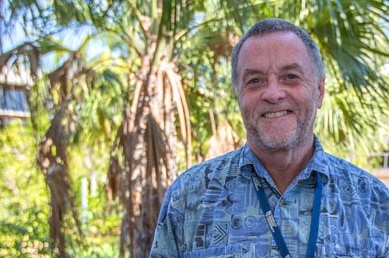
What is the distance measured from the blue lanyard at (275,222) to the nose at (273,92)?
0.61 feet

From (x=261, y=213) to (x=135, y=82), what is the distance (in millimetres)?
2322

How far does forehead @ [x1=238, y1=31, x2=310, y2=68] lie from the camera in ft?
4.68

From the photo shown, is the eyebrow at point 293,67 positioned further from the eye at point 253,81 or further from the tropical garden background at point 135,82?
the tropical garden background at point 135,82

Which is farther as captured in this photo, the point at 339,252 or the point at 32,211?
the point at 32,211

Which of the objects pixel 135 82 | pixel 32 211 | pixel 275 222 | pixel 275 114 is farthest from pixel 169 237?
pixel 32 211

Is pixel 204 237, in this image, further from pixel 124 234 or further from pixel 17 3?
pixel 124 234

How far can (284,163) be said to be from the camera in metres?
1.44

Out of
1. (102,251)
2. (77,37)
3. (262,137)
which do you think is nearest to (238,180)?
(262,137)

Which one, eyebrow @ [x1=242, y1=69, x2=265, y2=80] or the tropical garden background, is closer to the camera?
eyebrow @ [x1=242, y1=69, x2=265, y2=80]

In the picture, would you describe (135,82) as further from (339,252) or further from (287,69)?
(339,252)

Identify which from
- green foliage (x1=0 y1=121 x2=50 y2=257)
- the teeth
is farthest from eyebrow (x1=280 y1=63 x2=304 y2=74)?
green foliage (x1=0 y1=121 x2=50 y2=257)

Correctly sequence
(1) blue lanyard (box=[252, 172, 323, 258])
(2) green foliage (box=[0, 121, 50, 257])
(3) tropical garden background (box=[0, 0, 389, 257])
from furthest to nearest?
(2) green foliage (box=[0, 121, 50, 257])
(3) tropical garden background (box=[0, 0, 389, 257])
(1) blue lanyard (box=[252, 172, 323, 258])

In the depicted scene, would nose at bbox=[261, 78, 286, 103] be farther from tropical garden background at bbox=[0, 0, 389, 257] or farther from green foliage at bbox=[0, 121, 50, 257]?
green foliage at bbox=[0, 121, 50, 257]

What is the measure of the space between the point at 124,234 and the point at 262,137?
213 cm
